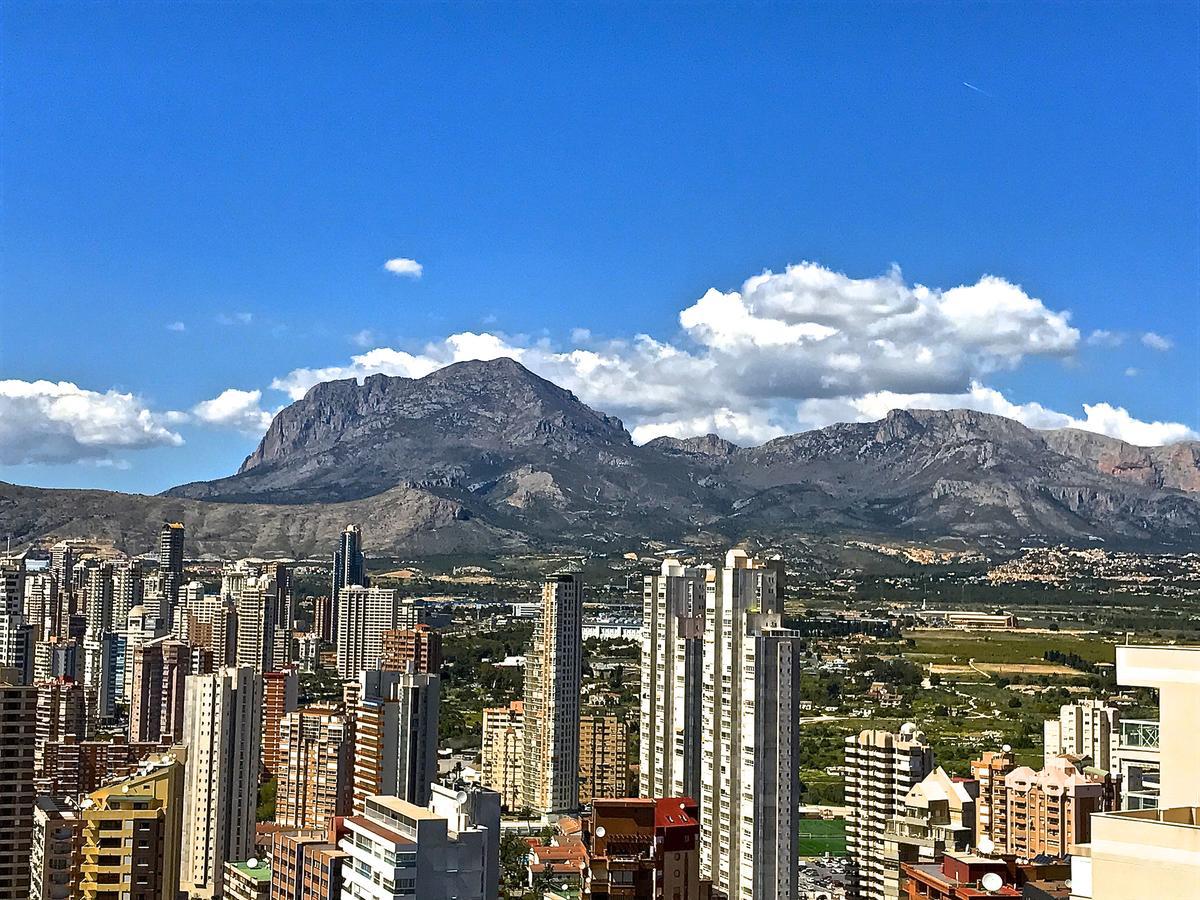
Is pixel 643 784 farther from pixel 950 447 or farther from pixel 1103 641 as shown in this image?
pixel 950 447

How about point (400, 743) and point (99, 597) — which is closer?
point (400, 743)

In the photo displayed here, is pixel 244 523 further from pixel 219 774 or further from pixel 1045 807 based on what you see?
pixel 1045 807

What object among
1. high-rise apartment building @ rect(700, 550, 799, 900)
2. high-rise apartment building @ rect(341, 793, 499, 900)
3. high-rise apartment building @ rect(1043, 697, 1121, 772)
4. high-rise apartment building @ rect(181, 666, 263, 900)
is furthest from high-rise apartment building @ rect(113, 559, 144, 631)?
high-rise apartment building @ rect(341, 793, 499, 900)

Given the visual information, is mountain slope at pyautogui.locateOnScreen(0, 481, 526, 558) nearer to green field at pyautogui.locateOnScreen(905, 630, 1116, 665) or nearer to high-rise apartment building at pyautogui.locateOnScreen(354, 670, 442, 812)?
green field at pyautogui.locateOnScreen(905, 630, 1116, 665)

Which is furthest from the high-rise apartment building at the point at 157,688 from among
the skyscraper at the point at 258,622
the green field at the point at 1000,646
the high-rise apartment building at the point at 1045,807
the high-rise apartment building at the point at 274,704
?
the green field at the point at 1000,646

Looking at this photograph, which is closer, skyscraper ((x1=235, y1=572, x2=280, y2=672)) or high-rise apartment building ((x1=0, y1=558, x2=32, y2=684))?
high-rise apartment building ((x1=0, y1=558, x2=32, y2=684))

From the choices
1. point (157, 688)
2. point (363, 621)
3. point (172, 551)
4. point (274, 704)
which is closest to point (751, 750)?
point (274, 704)
